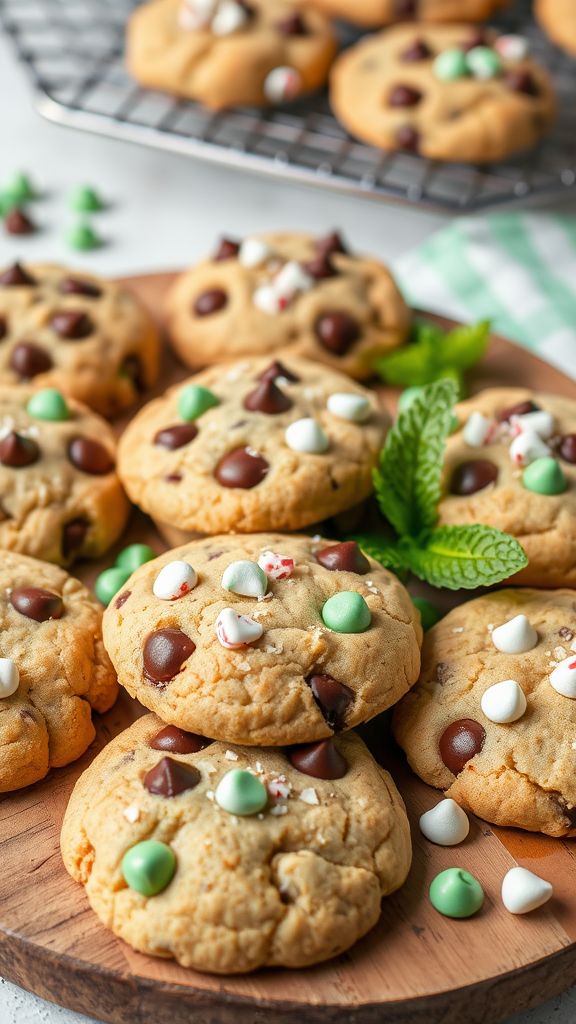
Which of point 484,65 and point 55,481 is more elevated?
point 484,65

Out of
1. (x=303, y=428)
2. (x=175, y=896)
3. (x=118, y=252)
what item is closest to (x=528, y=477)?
(x=303, y=428)

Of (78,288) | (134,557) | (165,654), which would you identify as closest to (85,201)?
(78,288)

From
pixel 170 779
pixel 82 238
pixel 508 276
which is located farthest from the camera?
pixel 82 238

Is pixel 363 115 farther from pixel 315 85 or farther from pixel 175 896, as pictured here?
pixel 175 896

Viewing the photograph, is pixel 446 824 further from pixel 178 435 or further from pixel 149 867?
pixel 178 435

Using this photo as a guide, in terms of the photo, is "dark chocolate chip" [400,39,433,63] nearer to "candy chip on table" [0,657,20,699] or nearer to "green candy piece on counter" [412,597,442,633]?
"green candy piece on counter" [412,597,442,633]

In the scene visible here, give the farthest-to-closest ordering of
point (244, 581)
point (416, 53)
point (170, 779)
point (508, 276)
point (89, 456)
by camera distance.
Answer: point (416, 53) < point (508, 276) < point (89, 456) < point (244, 581) < point (170, 779)

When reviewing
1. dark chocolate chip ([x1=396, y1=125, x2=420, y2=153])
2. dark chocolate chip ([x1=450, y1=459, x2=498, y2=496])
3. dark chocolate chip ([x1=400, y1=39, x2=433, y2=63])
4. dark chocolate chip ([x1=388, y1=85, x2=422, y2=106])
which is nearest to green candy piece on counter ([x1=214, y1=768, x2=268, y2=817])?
dark chocolate chip ([x1=450, y1=459, x2=498, y2=496])
